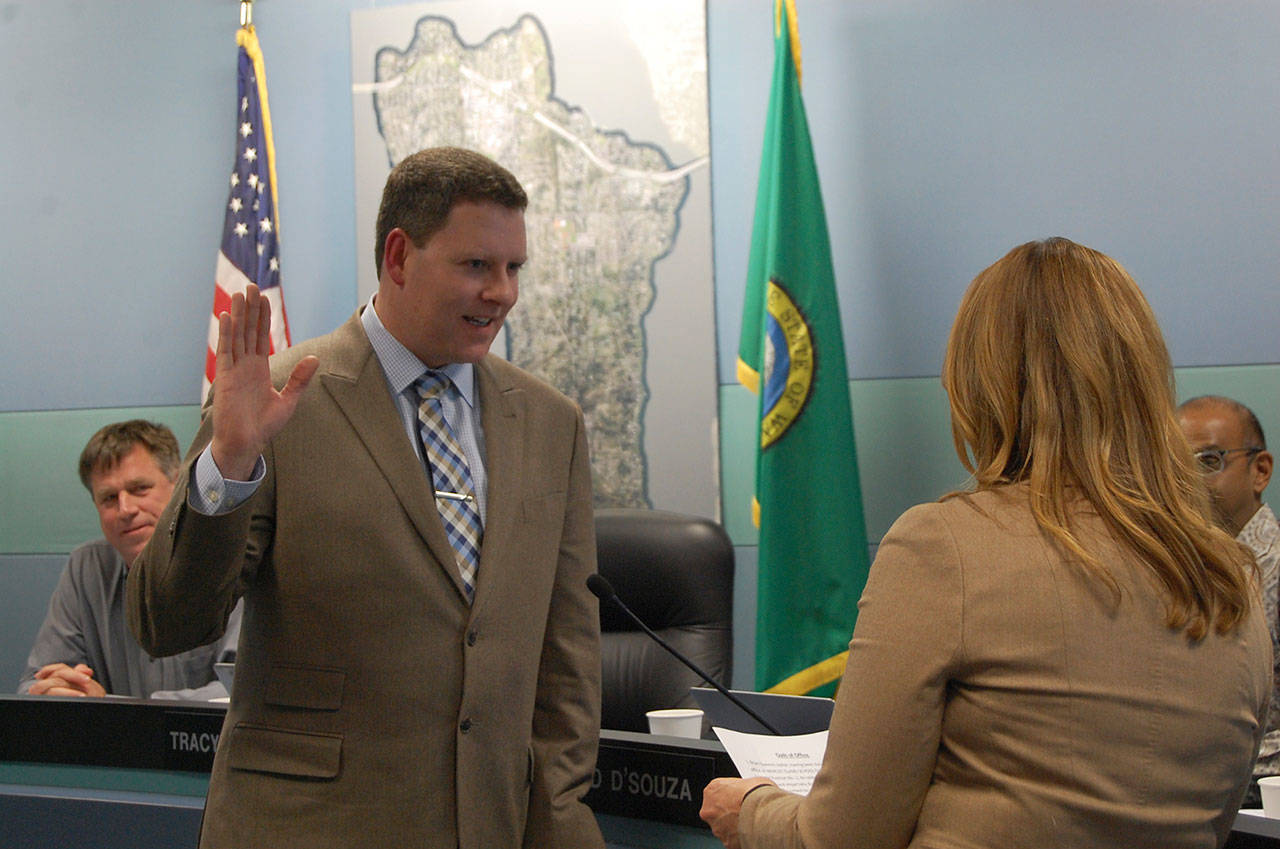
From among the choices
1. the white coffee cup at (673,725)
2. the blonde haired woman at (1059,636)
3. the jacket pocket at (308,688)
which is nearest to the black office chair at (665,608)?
the white coffee cup at (673,725)

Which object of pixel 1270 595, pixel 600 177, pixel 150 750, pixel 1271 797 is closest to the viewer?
pixel 1271 797

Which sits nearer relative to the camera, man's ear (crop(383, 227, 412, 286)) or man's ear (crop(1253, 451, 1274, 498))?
man's ear (crop(383, 227, 412, 286))

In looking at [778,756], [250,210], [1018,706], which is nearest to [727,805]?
[778,756]

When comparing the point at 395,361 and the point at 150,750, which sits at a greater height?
the point at 395,361

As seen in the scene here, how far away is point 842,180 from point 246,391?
2.45 meters

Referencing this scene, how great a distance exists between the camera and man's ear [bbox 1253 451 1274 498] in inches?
104

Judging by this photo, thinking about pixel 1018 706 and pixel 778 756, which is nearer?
pixel 1018 706

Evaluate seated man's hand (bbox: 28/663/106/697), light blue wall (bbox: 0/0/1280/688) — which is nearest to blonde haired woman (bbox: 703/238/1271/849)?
seated man's hand (bbox: 28/663/106/697)

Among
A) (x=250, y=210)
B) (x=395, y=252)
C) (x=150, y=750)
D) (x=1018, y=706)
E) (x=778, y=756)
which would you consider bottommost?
(x=150, y=750)

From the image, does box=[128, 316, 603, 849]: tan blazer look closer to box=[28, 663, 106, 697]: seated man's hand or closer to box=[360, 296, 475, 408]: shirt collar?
box=[360, 296, 475, 408]: shirt collar

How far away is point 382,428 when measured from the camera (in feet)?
5.29

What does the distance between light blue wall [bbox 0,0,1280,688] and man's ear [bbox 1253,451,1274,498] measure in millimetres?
569

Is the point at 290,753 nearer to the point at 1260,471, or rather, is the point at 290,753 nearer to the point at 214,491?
the point at 214,491

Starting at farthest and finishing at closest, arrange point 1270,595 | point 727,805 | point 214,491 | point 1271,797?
point 1270,595
point 1271,797
point 214,491
point 727,805
